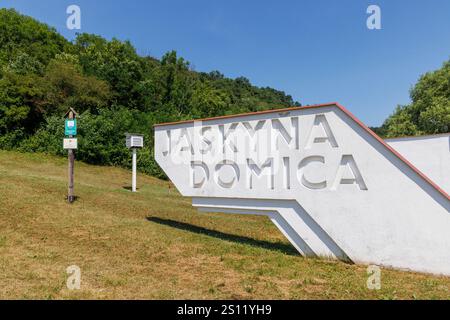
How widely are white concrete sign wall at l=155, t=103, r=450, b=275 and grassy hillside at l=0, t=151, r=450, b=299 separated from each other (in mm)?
452

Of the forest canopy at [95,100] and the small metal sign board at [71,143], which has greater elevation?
the forest canopy at [95,100]

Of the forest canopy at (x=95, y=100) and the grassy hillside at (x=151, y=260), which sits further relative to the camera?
the forest canopy at (x=95, y=100)

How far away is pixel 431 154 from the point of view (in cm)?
1143

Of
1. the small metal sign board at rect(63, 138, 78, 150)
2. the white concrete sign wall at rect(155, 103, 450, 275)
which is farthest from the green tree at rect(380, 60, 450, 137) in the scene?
the small metal sign board at rect(63, 138, 78, 150)

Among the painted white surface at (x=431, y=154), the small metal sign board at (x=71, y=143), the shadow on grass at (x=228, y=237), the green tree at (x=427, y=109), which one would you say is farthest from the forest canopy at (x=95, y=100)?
the painted white surface at (x=431, y=154)

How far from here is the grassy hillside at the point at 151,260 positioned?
538 cm

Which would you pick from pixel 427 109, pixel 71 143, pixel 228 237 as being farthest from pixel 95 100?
pixel 427 109

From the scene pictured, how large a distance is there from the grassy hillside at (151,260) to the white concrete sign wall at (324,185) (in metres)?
0.45

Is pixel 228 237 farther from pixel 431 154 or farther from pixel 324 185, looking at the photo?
pixel 431 154

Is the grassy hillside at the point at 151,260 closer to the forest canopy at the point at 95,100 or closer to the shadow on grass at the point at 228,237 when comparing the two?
the shadow on grass at the point at 228,237

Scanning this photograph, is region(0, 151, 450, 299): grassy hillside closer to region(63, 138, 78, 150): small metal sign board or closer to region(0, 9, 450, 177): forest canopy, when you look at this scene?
region(63, 138, 78, 150): small metal sign board
